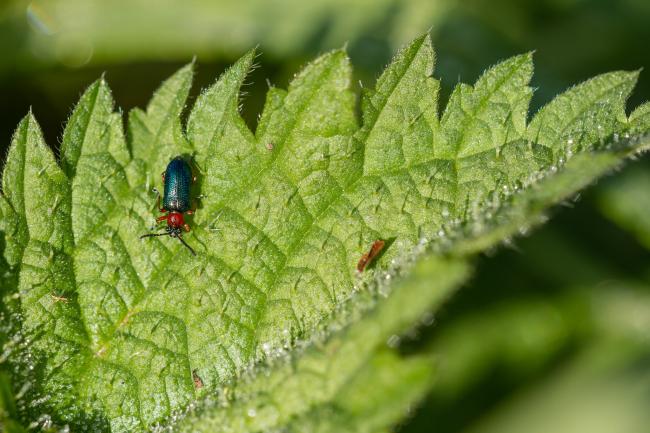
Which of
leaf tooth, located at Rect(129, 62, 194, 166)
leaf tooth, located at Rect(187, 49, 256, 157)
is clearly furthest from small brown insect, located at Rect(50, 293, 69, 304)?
leaf tooth, located at Rect(187, 49, 256, 157)

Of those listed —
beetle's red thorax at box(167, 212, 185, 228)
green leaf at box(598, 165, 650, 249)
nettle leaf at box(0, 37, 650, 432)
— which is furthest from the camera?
green leaf at box(598, 165, 650, 249)

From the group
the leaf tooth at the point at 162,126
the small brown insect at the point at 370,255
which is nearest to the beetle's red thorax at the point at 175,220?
the leaf tooth at the point at 162,126

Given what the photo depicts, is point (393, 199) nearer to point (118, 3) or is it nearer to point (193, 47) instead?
point (193, 47)

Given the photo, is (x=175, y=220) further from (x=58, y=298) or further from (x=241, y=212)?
(x=58, y=298)

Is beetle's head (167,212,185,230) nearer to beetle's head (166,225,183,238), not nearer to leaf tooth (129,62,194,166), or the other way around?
beetle's head (166,225,183,238)

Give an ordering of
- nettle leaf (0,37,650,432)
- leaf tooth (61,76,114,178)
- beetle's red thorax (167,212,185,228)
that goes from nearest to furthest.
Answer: nettle leaf (0,37,650,432) < beetle's red thorax (167,212,185,228) < leaf tooth (61,76,114,178)
